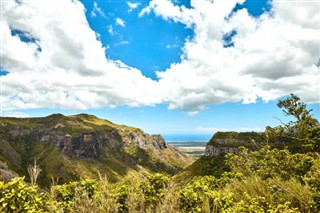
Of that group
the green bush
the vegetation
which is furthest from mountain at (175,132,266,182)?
the green bush

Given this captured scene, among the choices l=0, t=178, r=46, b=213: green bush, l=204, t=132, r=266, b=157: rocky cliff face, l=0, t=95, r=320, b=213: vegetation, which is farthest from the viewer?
l=204, t=132, r=266, b=157: rocky cliff face

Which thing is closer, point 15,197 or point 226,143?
point 15,197

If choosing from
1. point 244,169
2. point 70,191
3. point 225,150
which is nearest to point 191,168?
point 225,150

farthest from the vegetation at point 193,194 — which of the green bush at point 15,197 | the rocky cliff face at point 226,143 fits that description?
the rocky cliff face at point 226,143

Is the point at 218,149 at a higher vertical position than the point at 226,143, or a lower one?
lower

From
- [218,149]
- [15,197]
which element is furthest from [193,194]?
[218,149]

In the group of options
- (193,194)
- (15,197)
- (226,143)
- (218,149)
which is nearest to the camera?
(15,197)

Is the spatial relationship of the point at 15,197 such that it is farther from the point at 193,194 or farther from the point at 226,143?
the point at 226,143

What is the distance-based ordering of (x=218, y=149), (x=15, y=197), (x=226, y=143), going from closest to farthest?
(x=15, y=197), (x=218, y=149), (x=226, y=143)

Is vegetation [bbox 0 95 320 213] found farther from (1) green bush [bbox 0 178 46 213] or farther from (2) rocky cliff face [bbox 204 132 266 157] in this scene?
(2) rocky cliff face [bbox 204 132 266 157]

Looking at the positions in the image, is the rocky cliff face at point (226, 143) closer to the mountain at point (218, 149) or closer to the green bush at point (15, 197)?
the mountain at point (218, 149)

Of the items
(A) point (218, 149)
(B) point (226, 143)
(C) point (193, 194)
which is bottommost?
(A) point (218, 149)

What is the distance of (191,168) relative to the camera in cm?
17238

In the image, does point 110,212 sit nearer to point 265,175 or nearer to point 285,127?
point 265,175
